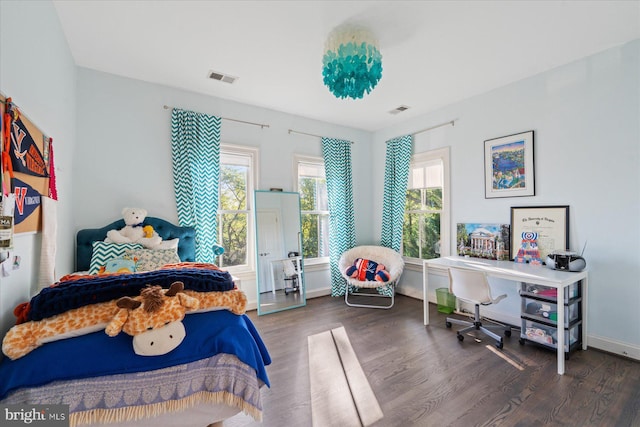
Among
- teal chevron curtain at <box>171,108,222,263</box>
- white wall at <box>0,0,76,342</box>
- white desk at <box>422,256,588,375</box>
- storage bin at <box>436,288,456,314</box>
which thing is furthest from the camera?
storage bin at <box>436,288,456,314</box>

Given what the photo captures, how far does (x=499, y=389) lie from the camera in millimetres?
→ 1998

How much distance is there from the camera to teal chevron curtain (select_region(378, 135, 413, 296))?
13.9 ft

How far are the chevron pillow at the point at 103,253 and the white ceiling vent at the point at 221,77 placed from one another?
6.25 ft

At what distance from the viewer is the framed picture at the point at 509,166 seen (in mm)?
3018

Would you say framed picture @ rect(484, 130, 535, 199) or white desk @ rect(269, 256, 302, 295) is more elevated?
framed picture @ rect(484, 130, 535, 199)

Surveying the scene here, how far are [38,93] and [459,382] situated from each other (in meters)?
3.35

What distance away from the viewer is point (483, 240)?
3379 mm

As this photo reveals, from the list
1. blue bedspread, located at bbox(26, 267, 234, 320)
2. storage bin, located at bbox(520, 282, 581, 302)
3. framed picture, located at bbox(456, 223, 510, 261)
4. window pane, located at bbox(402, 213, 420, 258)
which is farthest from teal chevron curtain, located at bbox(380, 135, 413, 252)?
blue bedspread, located at bbox(26, 267, 234, 320)

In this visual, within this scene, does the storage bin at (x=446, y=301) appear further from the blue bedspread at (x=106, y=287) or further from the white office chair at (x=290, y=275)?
the blue bedspread at (x=106, y=287)

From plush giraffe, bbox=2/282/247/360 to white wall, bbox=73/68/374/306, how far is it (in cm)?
216

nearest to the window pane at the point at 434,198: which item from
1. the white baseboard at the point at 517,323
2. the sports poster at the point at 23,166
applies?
the white baseboard at the point at 517,323

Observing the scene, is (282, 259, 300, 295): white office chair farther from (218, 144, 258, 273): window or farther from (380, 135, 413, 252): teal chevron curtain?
(380, 135, 413, 252): teal chevron curtain

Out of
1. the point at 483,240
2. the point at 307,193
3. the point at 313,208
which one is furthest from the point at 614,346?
the point at 307,193

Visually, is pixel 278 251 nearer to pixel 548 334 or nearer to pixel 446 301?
pixel 446 301
